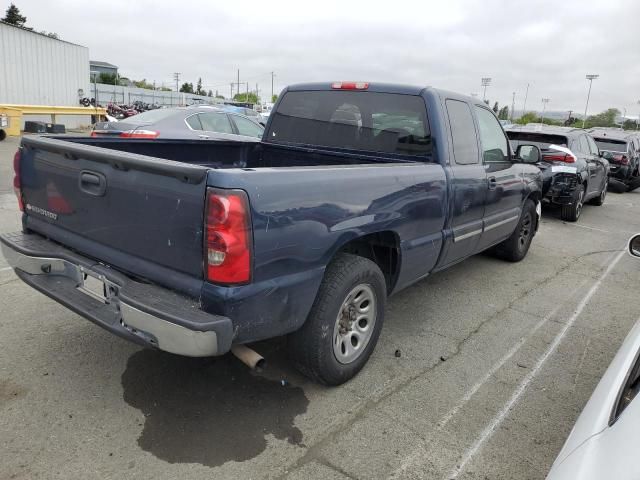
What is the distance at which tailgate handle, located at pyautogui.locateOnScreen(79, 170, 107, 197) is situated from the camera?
2809mm

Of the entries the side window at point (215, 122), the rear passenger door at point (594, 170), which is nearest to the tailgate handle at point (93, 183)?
the side window at point (215, 122)

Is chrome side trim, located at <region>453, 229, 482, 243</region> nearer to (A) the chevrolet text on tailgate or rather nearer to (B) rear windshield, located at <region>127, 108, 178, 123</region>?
(A) the chevrolet text on tailgate

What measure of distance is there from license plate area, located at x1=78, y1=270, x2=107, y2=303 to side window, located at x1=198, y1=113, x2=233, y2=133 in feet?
23.8

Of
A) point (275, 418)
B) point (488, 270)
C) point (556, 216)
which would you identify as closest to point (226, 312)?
point (275, 418)

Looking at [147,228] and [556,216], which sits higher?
[147,228]

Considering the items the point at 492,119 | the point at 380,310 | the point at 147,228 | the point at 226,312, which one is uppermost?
the point at 492,119

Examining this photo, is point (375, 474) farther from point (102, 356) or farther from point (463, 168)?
point (463, 168)

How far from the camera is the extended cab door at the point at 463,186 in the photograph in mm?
4109

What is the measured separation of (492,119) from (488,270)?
71.1 inches

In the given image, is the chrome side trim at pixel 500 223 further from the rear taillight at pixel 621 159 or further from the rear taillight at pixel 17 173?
the rear taillight at pixel 621 159

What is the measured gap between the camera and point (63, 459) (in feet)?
8.16

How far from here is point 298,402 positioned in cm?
310

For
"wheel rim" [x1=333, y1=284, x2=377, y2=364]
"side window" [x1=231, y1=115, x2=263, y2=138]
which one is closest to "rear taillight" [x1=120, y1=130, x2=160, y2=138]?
"side window" [x1=231, y1=115, x2=263, y2=138]

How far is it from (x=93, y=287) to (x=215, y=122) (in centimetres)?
773
